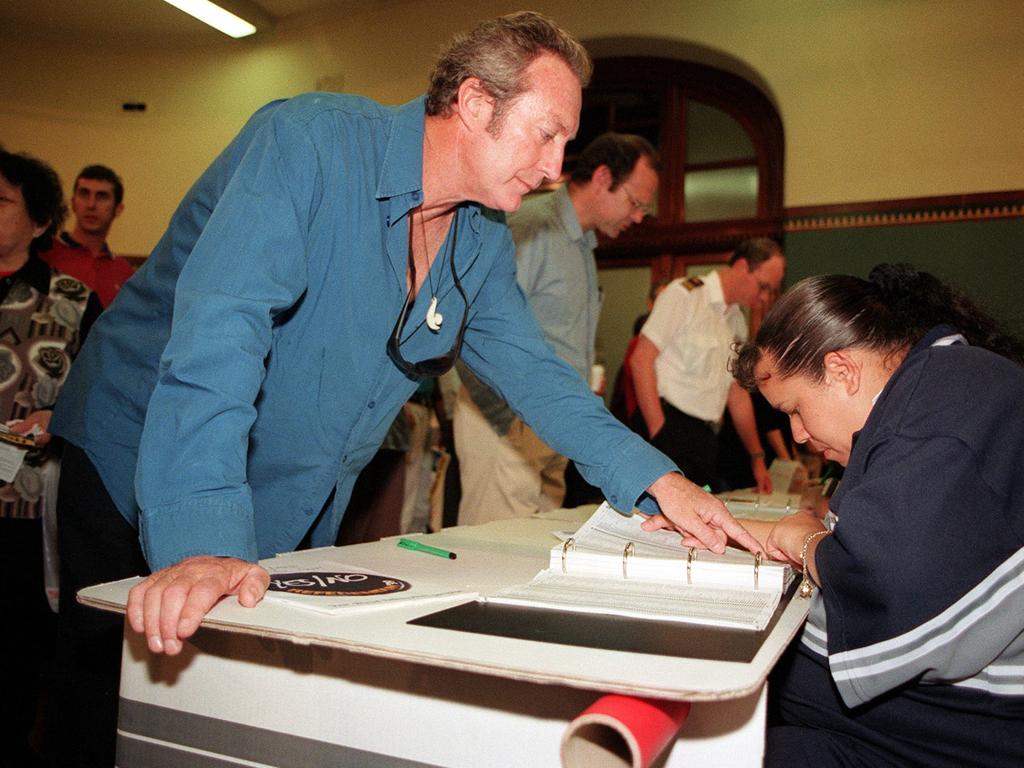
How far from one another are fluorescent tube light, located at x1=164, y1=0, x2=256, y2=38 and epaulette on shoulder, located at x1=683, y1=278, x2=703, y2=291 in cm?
362

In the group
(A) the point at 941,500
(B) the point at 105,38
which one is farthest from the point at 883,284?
(B) the point at 105,38

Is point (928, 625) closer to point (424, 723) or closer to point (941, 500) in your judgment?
point (941, 500)

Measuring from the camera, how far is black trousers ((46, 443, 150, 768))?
45.6 inches

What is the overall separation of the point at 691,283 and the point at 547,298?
846mm

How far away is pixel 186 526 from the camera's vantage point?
0.84m

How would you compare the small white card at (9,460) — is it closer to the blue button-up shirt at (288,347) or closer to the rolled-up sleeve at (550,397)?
the blue button-up shirt at (288,347)

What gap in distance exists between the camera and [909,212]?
14.9 feet

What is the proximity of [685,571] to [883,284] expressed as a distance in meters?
0.52

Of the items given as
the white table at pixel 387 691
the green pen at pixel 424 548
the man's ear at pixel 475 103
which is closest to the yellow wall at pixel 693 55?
the man's ear at pixel 475 103

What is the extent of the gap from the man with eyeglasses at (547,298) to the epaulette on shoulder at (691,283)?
19.7 inches

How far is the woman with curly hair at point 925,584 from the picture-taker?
865 millimetres

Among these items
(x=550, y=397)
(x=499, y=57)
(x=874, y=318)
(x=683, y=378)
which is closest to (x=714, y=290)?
(x=683, y=378)

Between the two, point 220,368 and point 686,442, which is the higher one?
point 220,368

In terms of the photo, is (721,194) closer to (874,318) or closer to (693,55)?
(693,55)
